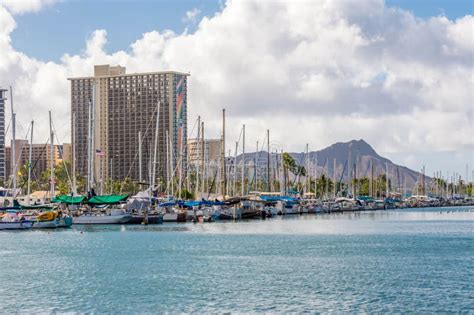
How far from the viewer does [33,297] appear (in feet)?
149

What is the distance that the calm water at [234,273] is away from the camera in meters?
43.3

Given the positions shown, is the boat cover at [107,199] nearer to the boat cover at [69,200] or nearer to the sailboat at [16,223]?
the boat cover at [69,200]

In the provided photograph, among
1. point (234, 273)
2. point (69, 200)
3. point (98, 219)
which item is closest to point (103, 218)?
point (98, 219)

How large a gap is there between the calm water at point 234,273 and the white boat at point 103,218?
15.4 meters

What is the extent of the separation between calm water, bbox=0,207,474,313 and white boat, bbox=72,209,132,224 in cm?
1539

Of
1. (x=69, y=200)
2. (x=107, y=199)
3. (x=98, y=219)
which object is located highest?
(x=107, y=199)

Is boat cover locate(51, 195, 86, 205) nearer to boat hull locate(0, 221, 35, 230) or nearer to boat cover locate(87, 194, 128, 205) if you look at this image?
boat cover locate(87, 194, 128, 205)

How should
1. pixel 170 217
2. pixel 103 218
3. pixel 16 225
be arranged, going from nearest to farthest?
1. pixel 16 225
2. pixel 103 218
3. pixel 170 217

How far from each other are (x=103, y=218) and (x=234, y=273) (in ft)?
180

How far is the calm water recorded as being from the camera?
43.3m

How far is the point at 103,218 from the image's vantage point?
107438mm

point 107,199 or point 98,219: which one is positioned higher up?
point 107,199

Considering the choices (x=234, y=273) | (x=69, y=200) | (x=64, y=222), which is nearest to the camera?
(x=234, y=273)

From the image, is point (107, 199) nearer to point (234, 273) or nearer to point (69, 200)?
point (69, 200)
